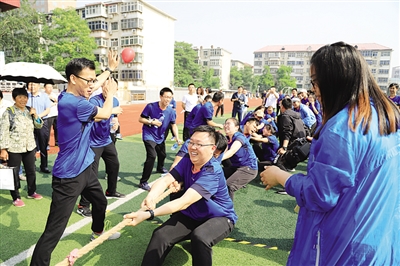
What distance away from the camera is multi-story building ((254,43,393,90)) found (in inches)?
3219

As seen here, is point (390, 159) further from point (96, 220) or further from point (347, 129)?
point (96, 220)

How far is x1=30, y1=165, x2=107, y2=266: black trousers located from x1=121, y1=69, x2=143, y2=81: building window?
4488 centimetres

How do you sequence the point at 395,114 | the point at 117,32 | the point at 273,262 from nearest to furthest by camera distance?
the point at 395,114 < the point at 273,262 < the point at 117,32

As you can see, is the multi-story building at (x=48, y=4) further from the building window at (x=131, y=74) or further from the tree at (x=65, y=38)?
the tree at (x=65, y=38)

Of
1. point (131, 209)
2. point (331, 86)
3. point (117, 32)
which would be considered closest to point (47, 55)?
point (117, 32)

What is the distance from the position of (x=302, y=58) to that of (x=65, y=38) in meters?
76.5

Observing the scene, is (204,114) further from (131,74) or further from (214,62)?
(214,62)

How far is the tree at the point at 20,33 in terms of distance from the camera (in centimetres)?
3319

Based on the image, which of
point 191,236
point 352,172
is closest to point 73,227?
point 191,236

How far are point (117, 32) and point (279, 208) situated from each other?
48229 mm

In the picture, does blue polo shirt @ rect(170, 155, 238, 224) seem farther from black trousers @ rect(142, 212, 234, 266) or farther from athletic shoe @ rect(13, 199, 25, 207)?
athletic shoe @ rect(13, 199, 25, 207)

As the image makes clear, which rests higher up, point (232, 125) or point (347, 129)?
point (347, 129)

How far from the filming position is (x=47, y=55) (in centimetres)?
3600

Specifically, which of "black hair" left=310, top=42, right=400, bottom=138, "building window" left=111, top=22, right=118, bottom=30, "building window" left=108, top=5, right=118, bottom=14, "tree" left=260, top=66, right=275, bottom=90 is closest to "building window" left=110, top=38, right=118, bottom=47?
"building window" left=111, top=22, right=118, bottom=30
